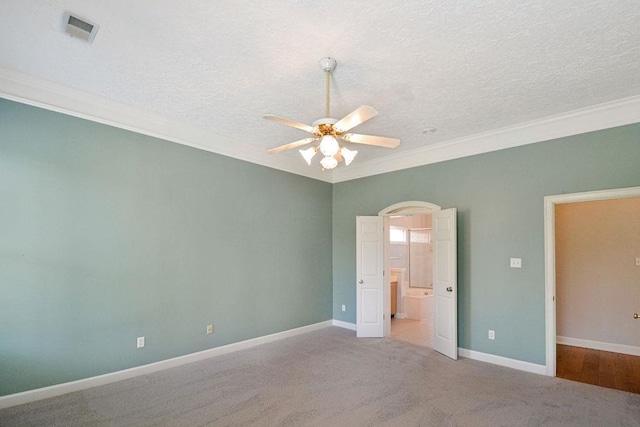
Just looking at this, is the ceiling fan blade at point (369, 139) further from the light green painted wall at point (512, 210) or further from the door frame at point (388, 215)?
the door frame at point (388, 215)

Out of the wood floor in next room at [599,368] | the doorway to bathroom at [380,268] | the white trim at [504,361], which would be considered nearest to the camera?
the wood floor in next room at [599,368]

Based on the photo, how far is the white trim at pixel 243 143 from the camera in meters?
3.22

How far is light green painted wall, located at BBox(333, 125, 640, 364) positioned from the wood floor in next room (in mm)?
492

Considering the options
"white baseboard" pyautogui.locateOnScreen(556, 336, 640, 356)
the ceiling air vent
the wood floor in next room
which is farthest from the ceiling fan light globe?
"white baseboard" pyautogui.locateOnScreen(556, 336, 640, 356)

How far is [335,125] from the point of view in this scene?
2.63 metres

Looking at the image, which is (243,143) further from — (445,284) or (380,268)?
(445,284)

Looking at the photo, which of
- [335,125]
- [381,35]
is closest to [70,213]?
[335,125]

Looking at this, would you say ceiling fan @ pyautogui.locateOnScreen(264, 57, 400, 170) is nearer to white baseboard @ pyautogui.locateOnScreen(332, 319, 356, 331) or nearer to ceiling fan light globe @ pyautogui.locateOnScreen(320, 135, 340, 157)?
ceiling fan light globe @ pyautogui.locateOnScreen(320, 135, 340, 157)

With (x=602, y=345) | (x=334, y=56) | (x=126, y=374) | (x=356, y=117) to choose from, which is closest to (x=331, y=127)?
(x=356, y=117)

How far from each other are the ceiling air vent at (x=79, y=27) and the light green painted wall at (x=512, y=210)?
446 centimetres

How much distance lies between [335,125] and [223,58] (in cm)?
113

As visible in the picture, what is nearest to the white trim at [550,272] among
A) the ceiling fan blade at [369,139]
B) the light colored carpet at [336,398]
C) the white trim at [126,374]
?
the light colored carpet at [336,398]

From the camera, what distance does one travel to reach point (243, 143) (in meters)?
4.89

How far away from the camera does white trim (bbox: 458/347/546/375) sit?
13.0ft
